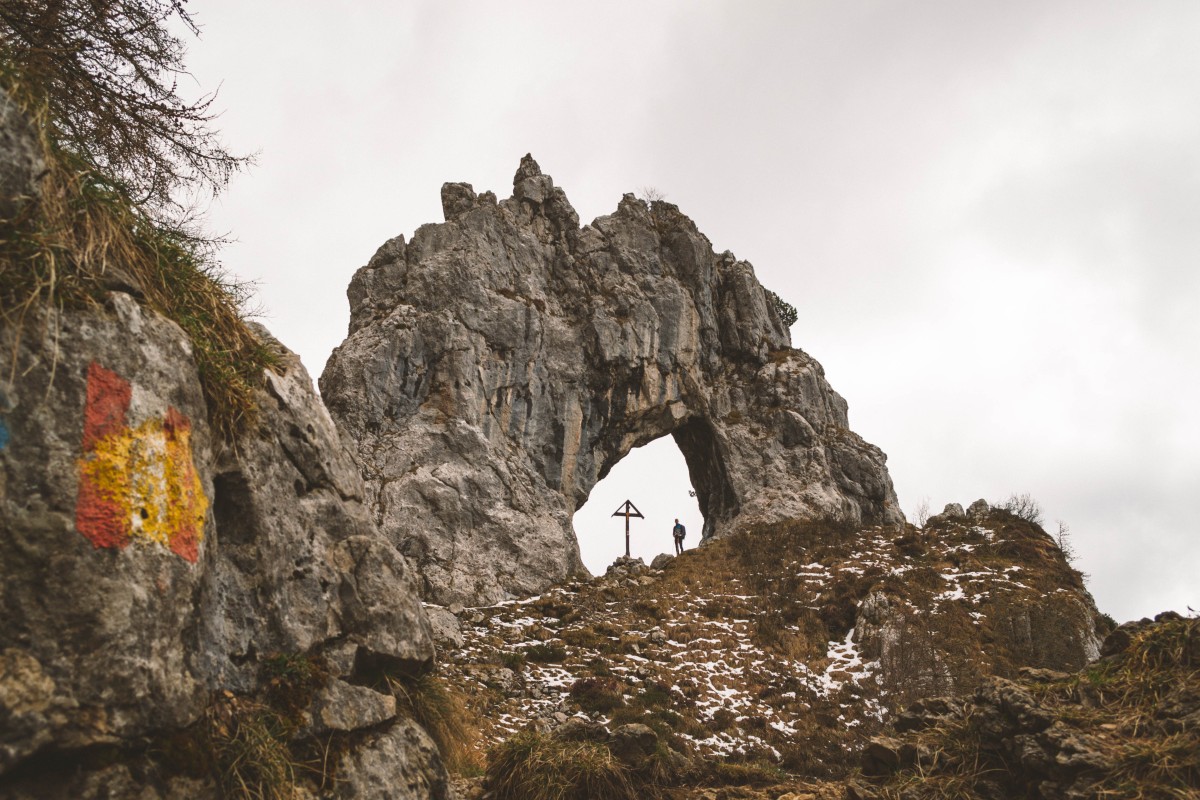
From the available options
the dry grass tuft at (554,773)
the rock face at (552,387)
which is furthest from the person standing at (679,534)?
the dry grass tuft at (554,773)

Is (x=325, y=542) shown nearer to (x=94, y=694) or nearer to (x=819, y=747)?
(x=94, y=694)

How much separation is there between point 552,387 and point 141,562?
23462 millimetres

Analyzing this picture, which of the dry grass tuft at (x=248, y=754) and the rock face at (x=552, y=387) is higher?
the rock face at (x=552, y=387)

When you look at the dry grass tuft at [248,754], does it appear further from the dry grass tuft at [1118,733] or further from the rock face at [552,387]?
the rock face at [552,387]

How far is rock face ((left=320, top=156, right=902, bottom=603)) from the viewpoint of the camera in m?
23.1

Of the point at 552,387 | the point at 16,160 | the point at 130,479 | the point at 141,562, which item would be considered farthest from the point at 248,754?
Answer: the point at 552,387

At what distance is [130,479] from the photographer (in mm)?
4203

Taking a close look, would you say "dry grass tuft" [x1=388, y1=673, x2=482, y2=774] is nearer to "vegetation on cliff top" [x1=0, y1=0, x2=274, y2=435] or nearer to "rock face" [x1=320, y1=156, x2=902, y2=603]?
"vegetation on cliff top" [x1=0, y1=0, x2=274, y2=435]

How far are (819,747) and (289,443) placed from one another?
38.6ft

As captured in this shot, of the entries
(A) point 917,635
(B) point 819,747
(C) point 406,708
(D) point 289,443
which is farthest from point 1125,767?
(A) point 917,635

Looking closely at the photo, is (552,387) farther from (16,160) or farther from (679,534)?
(16,160)

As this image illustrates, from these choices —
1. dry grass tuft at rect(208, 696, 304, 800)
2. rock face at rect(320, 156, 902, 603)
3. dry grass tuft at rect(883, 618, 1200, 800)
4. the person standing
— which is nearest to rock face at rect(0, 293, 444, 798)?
dry grass tuft at rect(208, 696, 304, 800)

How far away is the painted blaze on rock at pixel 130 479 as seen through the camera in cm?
399

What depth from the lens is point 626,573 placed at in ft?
79.0
